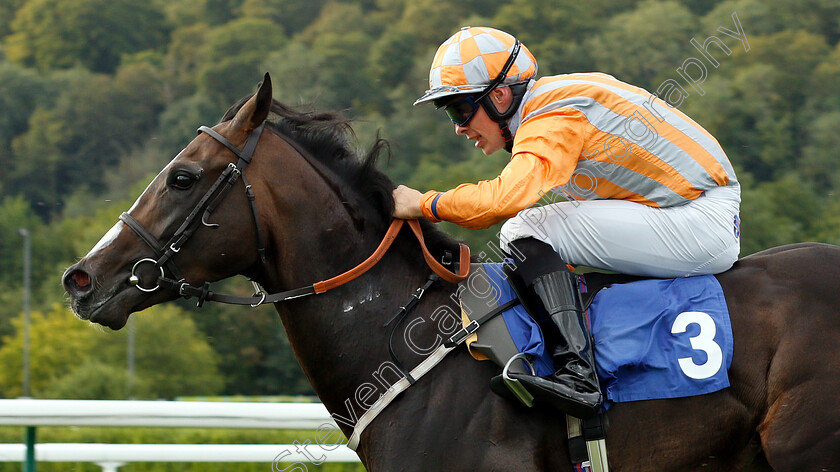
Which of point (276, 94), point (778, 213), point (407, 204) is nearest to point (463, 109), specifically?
point (407, 204)

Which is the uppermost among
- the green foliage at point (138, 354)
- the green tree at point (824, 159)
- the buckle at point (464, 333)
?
the green foliage at point (138, 354)

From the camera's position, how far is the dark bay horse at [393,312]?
331 cm

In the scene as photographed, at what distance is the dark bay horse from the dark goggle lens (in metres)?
0.33

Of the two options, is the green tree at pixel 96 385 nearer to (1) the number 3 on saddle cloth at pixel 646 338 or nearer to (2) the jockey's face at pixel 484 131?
(2) the jockey's face at pixel 484 131

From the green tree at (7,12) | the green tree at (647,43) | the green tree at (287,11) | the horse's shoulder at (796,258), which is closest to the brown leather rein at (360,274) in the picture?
the horse's shoulder at (796,258)

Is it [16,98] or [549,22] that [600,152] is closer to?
[549,22]

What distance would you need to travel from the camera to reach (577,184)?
12.2 ft

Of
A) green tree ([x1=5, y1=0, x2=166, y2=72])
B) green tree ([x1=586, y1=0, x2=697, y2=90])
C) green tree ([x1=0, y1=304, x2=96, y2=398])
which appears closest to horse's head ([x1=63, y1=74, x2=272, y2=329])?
green tree ([x1=586, y1=0, x2=697, y2=90])

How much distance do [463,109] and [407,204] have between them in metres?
0.47

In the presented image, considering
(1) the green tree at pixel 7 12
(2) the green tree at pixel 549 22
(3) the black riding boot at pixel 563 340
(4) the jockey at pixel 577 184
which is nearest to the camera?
(3) the black riding boot at pixel 563 340

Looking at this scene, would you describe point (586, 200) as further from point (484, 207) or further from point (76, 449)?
point (76, 449)

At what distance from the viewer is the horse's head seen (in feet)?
11.2

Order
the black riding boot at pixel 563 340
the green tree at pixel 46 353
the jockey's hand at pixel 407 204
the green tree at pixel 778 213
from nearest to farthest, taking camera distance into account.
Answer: the black riding boot at pixel 563 340 → the jockey's hand at pixel 407 204 → the green tree at pixel 778 213 → the green tree at pixel 46 353

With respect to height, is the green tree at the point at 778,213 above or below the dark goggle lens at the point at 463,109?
above
